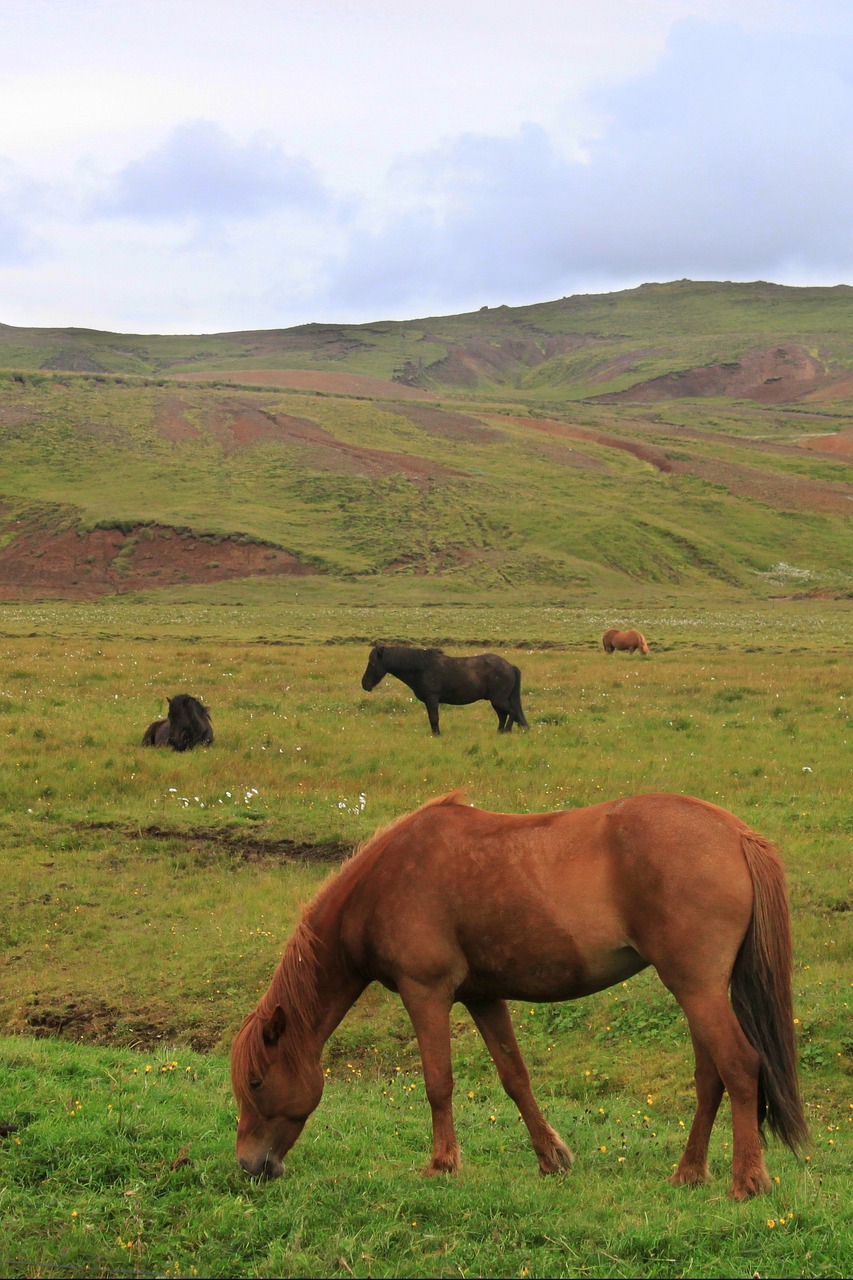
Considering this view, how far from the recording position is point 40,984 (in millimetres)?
11148

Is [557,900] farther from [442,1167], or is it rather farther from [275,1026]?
[275,1026]

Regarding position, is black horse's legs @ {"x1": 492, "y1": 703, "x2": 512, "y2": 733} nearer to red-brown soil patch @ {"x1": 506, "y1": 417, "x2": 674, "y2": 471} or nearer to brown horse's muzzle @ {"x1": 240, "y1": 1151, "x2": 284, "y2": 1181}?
brown horse's muzzle @ {"x1": 240, "y1": 1151, "x2": 284, "y2": 1181}

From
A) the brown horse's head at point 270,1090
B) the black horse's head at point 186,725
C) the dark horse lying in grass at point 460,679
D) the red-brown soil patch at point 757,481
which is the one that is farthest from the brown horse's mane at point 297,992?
the red-brown soil patch at point 757,481

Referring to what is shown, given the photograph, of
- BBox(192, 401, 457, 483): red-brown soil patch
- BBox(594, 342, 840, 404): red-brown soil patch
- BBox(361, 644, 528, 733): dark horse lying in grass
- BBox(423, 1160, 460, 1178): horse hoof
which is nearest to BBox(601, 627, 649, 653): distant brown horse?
BBox(361, 644, 528, 733): dark horse lying in grass

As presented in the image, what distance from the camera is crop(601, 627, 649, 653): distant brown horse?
35875 mm

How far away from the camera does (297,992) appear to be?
6.79 m

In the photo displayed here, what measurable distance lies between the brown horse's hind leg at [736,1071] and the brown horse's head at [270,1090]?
2358 millimetres

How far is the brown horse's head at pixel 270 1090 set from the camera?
6.44 metres

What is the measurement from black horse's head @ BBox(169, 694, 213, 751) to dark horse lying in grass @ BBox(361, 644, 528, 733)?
509 centimetres

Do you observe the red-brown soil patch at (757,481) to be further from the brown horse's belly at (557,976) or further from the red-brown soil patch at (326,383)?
the brown horse's belly at (557,976)

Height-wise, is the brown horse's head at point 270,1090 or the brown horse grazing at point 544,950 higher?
the brown horse grazing at point 544,950

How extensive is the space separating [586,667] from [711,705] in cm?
684

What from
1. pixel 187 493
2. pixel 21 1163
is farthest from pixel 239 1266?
pixel 187 493

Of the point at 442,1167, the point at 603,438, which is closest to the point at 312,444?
the point at 603,438
